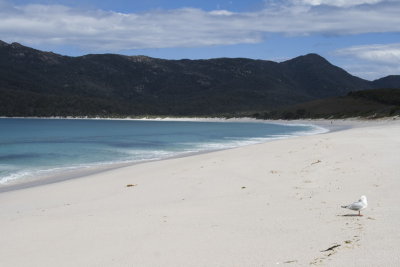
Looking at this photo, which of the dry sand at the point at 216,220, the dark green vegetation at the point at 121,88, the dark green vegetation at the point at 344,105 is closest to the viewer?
the dry sand at the point at 216,220

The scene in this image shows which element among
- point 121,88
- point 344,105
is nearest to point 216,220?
point 344,105

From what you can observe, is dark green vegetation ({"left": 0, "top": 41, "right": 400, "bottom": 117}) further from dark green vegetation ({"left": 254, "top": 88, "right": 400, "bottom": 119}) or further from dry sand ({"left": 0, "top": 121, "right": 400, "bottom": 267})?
dry sand ({"left": 0, "top": 121, "right": 400, "bottom": 267})

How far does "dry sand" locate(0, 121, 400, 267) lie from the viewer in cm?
596

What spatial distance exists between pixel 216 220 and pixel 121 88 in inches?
6762

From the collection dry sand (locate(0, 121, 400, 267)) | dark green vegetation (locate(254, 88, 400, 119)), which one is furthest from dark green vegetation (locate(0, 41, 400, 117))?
dry sand (locate(0, 121, 400, 267))

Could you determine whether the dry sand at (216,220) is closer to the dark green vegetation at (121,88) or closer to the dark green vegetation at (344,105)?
the dark green vegetation at (344,105)

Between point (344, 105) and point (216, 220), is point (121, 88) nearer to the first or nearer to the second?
point (344, 105)

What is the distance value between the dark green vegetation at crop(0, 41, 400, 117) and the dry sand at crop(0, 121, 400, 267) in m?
A: 114

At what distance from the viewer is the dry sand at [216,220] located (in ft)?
19.6

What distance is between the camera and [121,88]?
176000 mm

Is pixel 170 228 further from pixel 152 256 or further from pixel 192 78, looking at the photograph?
pixel 192 78

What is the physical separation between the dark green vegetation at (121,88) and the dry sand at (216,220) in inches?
4469

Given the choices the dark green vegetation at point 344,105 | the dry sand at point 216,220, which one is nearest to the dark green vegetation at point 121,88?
the dark green vegetation at point 344,105

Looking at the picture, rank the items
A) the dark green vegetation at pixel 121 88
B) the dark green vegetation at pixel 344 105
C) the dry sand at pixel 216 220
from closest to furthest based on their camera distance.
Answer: the dry sand at pixel 216 220 → the dark green vegetation at pixel 344 105 → the dark green vegetation at pixel 121 88
